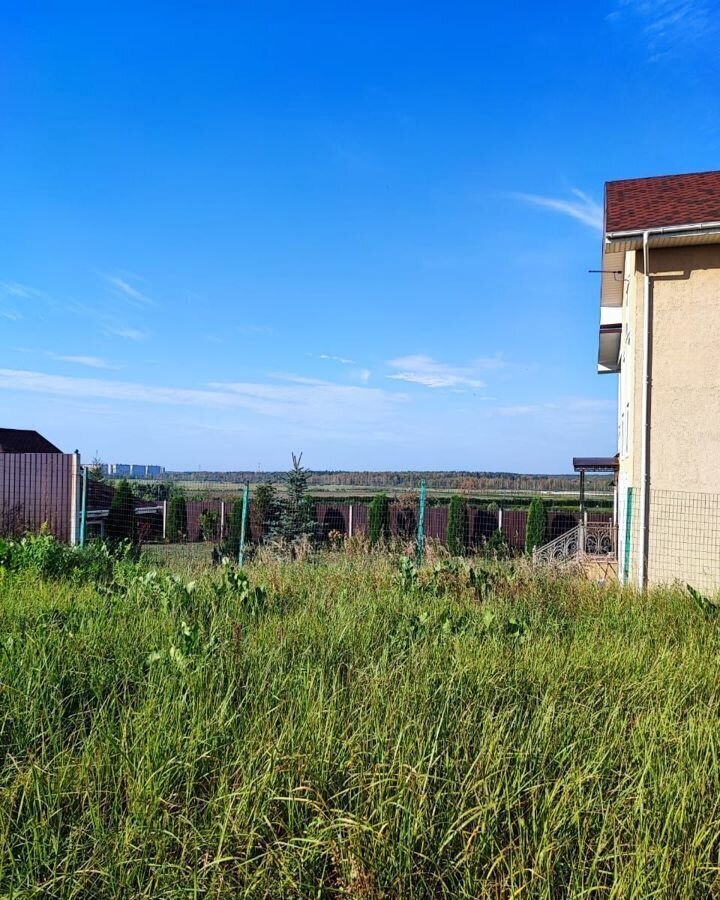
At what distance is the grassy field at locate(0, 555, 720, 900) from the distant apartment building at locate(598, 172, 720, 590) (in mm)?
4742

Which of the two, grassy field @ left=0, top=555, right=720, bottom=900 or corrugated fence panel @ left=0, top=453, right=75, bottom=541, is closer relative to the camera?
grassy field @ left=0, top=555, right=720, bottom=900

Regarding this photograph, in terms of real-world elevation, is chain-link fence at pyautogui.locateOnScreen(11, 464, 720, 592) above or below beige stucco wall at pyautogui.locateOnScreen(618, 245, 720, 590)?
below

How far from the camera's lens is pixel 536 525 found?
752 inches

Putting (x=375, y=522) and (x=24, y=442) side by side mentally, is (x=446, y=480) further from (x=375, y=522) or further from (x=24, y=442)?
(x=24, y=442)

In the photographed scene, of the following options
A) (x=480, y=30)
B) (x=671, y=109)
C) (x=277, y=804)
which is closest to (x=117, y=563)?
(x=277, y=804)

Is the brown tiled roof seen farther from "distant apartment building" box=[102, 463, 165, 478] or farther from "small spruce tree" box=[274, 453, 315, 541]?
"distant apartment building" box=[102, 463, 165, 478]

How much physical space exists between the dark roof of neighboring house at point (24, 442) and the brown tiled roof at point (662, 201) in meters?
26.8

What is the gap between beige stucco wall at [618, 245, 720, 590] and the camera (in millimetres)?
8367

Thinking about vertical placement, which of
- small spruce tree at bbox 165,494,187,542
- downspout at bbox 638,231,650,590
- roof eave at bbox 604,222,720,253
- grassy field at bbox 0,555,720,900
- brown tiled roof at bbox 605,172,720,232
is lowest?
small spruce tree at bbox 165,494,187,542

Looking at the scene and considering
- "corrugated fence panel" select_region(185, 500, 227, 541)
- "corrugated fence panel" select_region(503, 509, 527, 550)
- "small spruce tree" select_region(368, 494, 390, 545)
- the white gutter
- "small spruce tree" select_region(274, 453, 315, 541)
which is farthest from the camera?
"corrugated fence panel" select_region(185, 500, 227, 541)

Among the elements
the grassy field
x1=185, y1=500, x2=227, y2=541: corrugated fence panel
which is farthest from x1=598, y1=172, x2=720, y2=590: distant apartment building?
x1=185, y1=500, x2=227, y2=541: corrugated fence panel

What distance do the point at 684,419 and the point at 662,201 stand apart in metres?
3.08

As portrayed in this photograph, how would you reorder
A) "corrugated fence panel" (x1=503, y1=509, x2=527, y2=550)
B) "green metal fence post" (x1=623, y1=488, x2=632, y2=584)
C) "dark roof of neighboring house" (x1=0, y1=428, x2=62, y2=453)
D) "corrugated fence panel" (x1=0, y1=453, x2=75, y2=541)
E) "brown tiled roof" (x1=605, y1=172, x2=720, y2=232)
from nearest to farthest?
"brown tiled roof" (x1=605, y1=172, x2=720, y2=232), "green metal fence post" (x1=623, y1=488, x2=632, y2=584), "corrugated fence panel" (x1=0, y1=453, x2=75, y2=541), "corrugated fence panel" (x1=503, y1=509, x2=527, y2=550), "dark roof of neighboring house" (x1=0, y1=428, x2=62, y2=453)

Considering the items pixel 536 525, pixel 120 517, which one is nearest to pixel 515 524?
pixel 536 525
